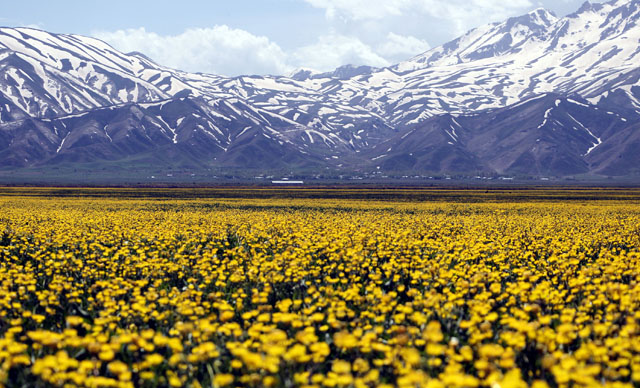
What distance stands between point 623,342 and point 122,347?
8.84 m

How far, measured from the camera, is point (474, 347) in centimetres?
1056

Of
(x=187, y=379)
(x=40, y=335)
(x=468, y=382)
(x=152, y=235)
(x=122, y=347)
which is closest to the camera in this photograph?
(x=468, y=382)

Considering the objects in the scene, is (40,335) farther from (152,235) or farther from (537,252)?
(537,252)

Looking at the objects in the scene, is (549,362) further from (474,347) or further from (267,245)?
(267,245)

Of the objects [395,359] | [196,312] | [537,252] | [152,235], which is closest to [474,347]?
[395,359]

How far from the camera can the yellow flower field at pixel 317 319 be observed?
8383mm

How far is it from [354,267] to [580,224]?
21.8 meters

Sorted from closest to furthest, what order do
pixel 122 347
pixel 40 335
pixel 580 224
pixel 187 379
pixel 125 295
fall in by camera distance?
1. pixel 40 335
2. pixel 187 379
3. pixel 122 347
4. pixel 125 295
5. pixel 580 224

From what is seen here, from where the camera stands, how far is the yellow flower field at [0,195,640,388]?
8383mm

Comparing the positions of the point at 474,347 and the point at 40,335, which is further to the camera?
the point at 474,347

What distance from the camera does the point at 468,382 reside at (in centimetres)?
638

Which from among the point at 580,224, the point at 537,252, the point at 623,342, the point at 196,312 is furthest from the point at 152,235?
the point at 580,224

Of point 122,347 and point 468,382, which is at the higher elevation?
point 468,382

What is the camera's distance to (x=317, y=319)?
10906mm
